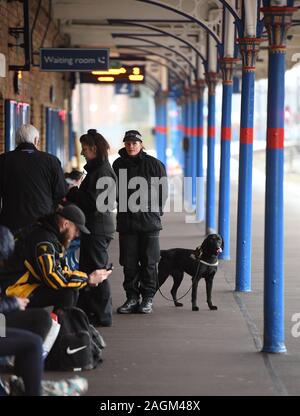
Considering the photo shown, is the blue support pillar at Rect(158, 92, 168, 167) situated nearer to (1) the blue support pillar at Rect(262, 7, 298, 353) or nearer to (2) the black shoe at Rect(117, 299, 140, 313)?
(2) the black shoe at Rect(117, 299, 140, 313)

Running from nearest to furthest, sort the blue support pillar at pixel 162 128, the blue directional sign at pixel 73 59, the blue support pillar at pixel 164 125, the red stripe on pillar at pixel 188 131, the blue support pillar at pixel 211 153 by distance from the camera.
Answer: the blue directional sign at pixel 73 59 < the blue support pillar at pixel 211 153 < the red stripe on pillar at pixel 188 131 < the blue support pillar at pixel 164 125 < the blue support pillar at pixel 162 128

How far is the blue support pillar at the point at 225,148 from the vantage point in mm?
14086

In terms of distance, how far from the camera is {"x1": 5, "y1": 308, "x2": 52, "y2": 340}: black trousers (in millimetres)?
6345

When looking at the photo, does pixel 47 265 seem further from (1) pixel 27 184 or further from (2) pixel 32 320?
(1) pixel 27 184

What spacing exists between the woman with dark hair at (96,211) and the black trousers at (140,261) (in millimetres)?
692

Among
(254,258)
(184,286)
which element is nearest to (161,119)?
(254,258)

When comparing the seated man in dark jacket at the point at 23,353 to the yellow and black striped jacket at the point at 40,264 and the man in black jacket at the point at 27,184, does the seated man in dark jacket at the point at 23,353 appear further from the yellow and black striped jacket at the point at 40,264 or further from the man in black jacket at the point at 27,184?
the man in black jacket at the point at 27,184

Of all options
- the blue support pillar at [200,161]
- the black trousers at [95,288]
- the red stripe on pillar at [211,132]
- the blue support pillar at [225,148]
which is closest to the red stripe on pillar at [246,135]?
the blue support pillar at [225,148]

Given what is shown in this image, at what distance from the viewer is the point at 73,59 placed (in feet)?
47.8

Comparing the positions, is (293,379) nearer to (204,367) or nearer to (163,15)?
(204,367)

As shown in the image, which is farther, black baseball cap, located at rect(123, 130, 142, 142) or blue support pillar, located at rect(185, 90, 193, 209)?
blue support pillar, located at rect(185, 90, 193, 209)

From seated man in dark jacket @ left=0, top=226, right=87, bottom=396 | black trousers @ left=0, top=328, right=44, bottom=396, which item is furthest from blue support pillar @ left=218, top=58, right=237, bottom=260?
black trousers @ left=0, top=328, right=44, bottom=396

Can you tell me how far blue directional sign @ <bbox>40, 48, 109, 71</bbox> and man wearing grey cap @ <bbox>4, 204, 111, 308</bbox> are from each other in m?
7.54

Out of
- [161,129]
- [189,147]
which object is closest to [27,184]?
[189,147]
